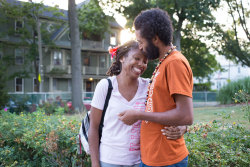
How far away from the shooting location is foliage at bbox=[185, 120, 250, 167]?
272 cm

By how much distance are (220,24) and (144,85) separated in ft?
67.2

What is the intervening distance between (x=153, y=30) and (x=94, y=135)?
1074mm

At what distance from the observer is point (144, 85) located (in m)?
2.39

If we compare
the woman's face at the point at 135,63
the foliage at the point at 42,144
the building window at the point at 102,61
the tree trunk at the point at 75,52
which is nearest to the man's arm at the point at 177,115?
the woman's face at the point at 135,63

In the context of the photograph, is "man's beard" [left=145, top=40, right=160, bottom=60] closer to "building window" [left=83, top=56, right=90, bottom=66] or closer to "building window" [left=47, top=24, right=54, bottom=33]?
"building window" [left=47, top=24, right=54, bottom=33]

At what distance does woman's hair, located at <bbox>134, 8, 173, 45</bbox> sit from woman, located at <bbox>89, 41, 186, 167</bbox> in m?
0.38

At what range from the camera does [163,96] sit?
5.99 ft

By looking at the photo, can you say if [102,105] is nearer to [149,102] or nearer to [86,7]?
[149,102]

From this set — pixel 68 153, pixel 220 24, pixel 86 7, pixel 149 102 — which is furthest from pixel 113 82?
pixel 86 7

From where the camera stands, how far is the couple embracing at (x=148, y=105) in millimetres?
1753

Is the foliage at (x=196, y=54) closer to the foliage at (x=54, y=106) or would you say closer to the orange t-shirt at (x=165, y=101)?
the foliage at (x=54, y=106)

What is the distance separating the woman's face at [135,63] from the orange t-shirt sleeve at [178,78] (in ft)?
1.75

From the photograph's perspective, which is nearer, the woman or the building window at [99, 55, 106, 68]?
the woman

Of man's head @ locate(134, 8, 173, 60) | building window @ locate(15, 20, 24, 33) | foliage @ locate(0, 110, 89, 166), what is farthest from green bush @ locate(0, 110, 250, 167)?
building window @ locate(15, 20, 24, 33)
